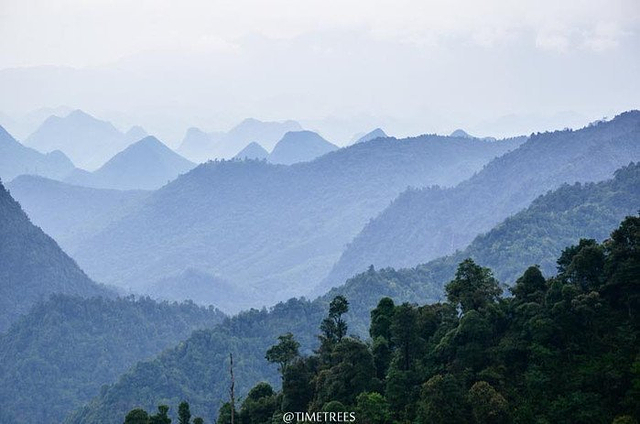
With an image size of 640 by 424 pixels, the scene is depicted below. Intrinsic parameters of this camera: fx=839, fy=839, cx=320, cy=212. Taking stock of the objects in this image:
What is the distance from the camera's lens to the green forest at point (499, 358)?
41.6 meters

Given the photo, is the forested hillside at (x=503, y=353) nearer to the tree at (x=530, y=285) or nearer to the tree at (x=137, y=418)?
the tree at (x=530, y=285)

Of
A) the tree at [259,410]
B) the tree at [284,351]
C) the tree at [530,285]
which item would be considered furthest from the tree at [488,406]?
the tree at [284,351]

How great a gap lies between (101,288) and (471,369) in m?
154

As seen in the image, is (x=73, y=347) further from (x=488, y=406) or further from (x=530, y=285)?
(x=488, y=406)

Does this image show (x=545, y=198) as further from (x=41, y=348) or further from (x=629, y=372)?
(x=629, y=372)

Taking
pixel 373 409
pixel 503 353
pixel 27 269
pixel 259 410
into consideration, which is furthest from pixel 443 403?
pixel 27 269

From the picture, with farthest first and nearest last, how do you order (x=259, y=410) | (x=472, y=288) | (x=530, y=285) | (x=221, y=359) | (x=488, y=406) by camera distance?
(x=221, y=359)
(x=259, y=410)
(x=472, y=288)
(x=530, y=285)
(x=488, y=406)

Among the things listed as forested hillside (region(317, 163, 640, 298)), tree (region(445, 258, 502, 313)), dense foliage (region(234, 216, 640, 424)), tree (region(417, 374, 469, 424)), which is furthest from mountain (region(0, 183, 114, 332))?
tree (region(417, 374, 469, 424))

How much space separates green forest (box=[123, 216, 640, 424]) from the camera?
41562 mm

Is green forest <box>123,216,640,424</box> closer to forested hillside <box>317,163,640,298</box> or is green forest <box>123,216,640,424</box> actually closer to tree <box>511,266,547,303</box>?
tree <box>511,266,547,303</box>

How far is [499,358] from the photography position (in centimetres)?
4650

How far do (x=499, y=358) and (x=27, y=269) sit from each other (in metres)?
148

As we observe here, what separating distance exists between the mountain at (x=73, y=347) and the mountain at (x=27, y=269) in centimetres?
2289

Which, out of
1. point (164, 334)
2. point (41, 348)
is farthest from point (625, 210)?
point (41, 348)
